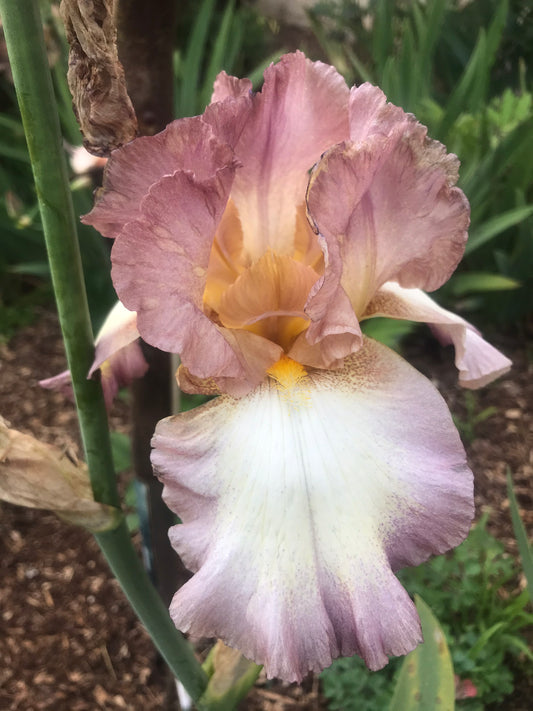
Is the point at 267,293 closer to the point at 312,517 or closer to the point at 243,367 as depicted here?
the point at 243,367

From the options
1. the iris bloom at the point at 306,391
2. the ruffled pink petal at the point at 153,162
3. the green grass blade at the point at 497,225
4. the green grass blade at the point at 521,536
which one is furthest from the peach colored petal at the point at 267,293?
the green grass blade at the point at 497,225

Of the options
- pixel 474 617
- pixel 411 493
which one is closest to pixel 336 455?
pixel 411 493

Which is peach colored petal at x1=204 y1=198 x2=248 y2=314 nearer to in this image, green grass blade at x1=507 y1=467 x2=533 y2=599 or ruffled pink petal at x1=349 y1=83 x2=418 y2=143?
ruffled pink petal at x1=349 y1=83 x2=418 y2=143

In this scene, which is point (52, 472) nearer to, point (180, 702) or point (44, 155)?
point (44, 155)

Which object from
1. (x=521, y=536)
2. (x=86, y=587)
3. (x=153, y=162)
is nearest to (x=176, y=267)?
(x=153, y=162)

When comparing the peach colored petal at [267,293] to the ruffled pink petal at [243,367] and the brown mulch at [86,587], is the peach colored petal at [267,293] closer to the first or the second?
the ruffled pink petal at [243,367]
